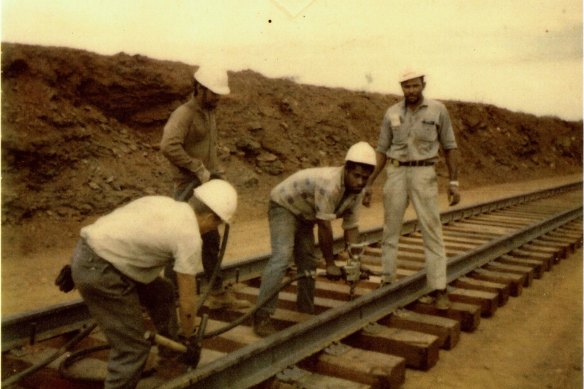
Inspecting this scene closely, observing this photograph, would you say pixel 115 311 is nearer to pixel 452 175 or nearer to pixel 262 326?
pixel 262 326

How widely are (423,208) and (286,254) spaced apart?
4.64 ft

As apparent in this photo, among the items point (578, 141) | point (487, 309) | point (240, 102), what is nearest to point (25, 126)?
point (240, 102)

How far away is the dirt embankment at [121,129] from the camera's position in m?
9.99

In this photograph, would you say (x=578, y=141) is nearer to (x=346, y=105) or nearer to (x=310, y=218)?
(x=346, y=105)

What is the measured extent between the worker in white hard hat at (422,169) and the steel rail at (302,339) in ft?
1.09

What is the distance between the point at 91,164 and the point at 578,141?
29.7m

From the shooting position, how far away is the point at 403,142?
5547 mm

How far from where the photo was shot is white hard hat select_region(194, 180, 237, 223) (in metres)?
3.51

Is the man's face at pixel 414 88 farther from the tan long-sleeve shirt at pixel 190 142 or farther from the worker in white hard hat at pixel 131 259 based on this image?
the worker in white hard hat at pixel 131 259

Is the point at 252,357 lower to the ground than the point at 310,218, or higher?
lower

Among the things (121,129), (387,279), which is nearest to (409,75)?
(387,279)

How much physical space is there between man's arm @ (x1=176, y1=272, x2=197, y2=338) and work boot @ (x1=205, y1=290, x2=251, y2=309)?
6.15 ft

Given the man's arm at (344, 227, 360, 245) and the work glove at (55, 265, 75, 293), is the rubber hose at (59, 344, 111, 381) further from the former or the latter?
the man's arm at (344, 227, 360, 245)

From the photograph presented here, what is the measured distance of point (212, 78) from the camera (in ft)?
16.1
